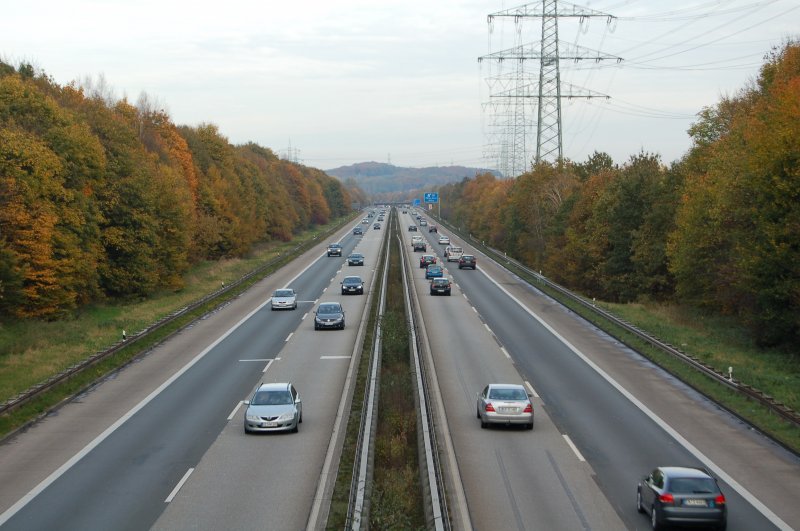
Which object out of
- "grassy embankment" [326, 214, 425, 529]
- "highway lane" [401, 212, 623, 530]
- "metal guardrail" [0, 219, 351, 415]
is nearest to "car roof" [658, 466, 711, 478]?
"highway lane" [401, 212, 623, 530]

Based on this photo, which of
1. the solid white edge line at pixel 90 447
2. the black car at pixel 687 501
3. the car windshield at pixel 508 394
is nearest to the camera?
the black car at pixel 687 501

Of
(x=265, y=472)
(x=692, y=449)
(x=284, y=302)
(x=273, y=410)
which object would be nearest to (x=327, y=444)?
(x=273, y=410)

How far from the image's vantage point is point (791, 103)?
1567 inches

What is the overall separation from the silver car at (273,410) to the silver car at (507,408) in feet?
18.1

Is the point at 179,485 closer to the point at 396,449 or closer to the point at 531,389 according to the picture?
the point at 396,449

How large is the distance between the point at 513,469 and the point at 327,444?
5414mm

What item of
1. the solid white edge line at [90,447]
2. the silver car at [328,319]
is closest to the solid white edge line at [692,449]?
the silver car at [328,319]

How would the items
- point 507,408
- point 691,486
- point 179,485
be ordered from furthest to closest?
1. point 507,408
2. point 179,485
3. point 691,486

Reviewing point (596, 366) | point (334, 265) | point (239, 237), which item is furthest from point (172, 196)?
point (596, 366)

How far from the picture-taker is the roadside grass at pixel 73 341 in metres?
31.5

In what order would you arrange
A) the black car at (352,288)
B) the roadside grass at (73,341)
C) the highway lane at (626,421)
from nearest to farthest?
the highway lane at (626,421) → the roadside grass at (73,341) → the black car at (352,288)

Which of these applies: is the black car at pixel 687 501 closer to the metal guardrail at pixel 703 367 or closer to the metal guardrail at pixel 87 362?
the metal guardrail at pixel 703 367

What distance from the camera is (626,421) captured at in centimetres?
2712

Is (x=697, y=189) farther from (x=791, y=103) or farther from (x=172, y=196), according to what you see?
(x=172, y=196)
